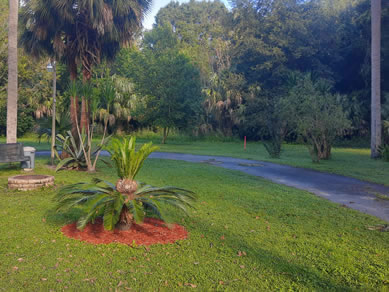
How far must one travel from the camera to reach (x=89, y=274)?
394 cm

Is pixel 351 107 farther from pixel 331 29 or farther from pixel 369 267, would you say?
pixel 369 267

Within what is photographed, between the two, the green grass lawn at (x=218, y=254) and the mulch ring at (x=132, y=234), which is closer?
the green grass lawn at (x=218, y=254)

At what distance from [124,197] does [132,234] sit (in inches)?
22.6

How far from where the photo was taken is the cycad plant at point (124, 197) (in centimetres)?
483

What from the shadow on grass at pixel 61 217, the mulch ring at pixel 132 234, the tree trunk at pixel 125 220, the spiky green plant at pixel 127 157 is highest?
the spiky green plant at pixel 127 157

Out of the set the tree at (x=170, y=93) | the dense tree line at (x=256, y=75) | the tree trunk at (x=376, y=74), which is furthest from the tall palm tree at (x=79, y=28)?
the dense tree line at (x=256, y=75)

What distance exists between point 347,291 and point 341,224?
263 cm

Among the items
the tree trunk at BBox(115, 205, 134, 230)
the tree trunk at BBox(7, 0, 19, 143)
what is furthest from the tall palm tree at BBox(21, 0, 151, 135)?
the tree trunk at BBox(115, 205, 134, 230)

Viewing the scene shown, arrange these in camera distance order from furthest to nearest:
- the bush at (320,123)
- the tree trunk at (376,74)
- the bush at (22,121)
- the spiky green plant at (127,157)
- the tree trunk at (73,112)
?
the bush at (22,121) → the tree trunk at (376,74) → the bush at (320,123) → the tree trunk at (73,112) → the spiky green plant at (127,157)

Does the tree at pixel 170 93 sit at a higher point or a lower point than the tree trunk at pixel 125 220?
higher

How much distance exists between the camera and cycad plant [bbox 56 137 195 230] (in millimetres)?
4832

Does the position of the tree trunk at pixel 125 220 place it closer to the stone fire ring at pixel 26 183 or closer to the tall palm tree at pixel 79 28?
the stone fire ring at pixel 26 183

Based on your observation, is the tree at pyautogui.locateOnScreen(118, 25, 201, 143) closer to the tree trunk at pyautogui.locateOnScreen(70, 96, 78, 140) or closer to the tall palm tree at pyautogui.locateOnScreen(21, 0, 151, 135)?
the tall palm tree at pyautogui.locateOnScreen(21, 0, 151, 135)

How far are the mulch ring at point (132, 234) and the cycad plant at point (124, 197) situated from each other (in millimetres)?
178
